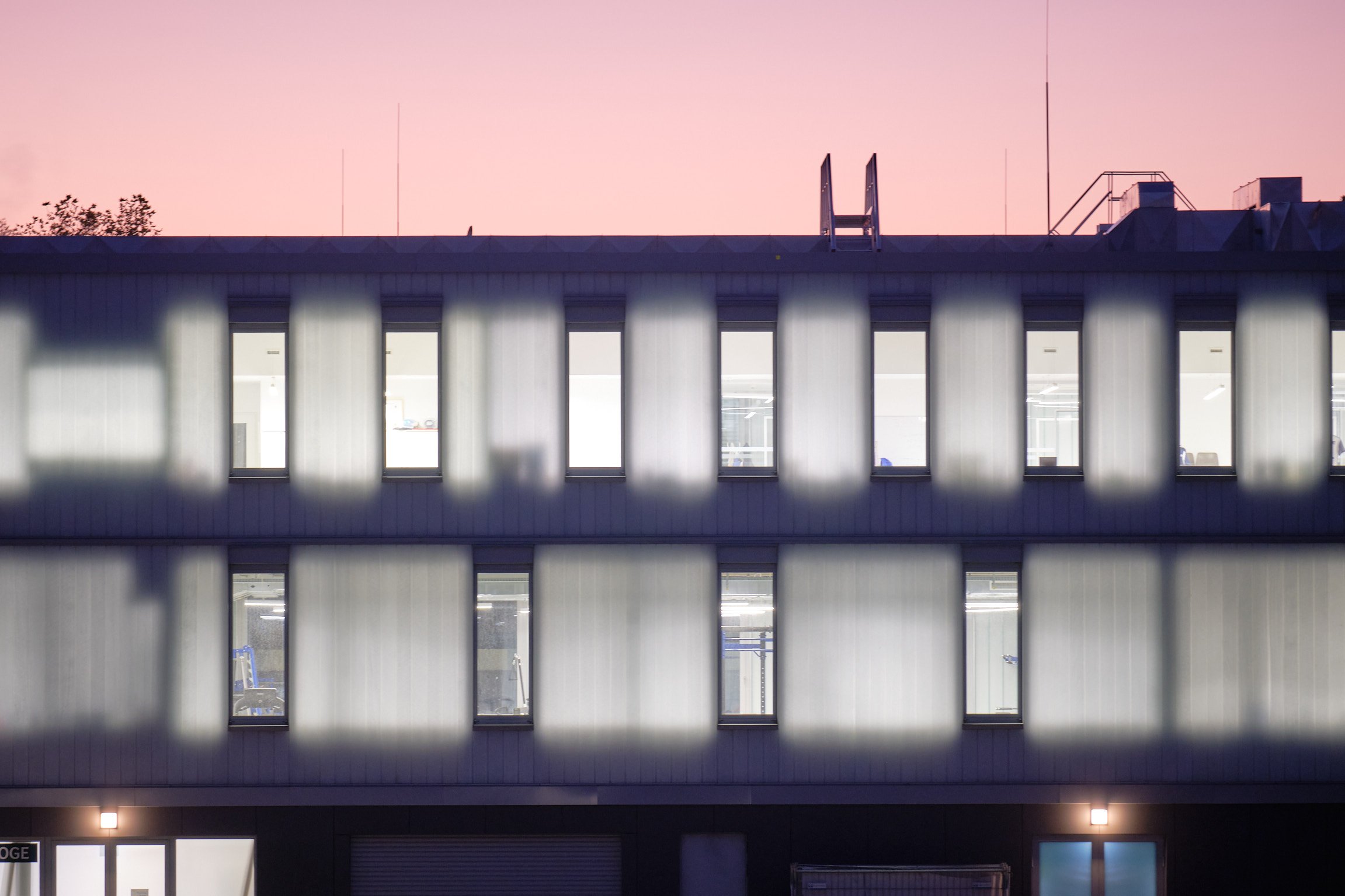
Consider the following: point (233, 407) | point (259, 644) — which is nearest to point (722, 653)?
point (259, 644)

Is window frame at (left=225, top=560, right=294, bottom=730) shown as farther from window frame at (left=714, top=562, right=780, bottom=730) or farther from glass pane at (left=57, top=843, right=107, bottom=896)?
window frame at (left=714, top=562, right=780, bottom=730)

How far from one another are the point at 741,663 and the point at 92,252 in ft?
31.5

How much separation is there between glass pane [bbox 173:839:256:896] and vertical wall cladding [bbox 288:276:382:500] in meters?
4.51

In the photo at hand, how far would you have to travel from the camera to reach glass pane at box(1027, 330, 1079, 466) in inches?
512

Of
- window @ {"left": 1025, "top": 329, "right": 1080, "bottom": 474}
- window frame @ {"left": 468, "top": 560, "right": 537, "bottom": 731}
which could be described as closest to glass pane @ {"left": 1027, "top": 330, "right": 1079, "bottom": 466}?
window @ {"left": 1025, "top": 329, "right": 1080, "bottom": 474}

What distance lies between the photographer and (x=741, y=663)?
13.0 meters

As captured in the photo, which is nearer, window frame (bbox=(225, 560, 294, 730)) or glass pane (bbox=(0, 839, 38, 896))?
window frame (bbox=(225, 560, 294, 730))

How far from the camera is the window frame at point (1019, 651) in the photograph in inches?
508

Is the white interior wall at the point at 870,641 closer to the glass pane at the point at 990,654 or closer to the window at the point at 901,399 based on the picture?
the glass pane at the point at 990,654

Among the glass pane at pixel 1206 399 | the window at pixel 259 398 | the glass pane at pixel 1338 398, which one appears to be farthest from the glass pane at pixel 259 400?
the glass pane at pixel 1338 398

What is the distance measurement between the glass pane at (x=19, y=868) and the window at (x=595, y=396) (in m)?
7.84

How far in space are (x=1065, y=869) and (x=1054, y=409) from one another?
5.65m

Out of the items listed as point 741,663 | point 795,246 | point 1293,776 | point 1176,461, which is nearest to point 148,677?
point 741,663

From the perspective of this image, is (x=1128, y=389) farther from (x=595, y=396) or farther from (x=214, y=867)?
(x=214, y=867)
